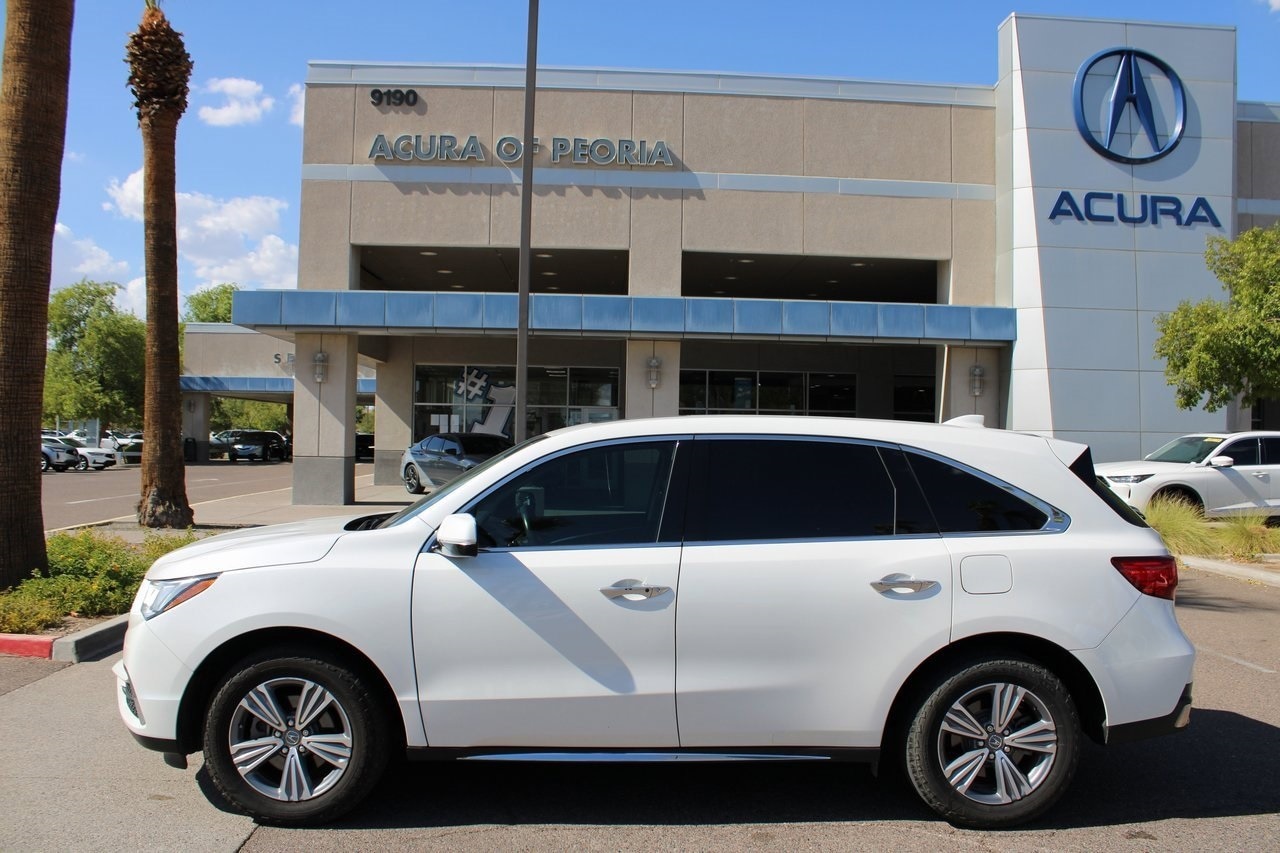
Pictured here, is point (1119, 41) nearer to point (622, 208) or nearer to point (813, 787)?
point (622, 208)

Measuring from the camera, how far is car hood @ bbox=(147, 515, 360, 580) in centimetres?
387

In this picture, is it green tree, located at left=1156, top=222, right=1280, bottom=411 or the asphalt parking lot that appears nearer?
the asphalt parking lot

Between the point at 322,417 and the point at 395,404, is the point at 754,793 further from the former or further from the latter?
the point at 395,404

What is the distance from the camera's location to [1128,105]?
64.0 ft

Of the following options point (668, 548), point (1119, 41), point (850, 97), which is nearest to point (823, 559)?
point (668, 548)

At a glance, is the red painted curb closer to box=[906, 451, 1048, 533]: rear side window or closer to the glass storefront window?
box=[906, 451, 1048, 533]: rear side window

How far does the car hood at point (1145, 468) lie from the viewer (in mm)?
13906

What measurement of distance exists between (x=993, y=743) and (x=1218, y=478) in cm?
1259

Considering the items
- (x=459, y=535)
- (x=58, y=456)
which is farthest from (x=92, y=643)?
(x=58, y=456)

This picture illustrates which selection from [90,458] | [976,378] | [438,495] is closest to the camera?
[438,495]

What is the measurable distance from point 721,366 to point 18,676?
21348 millimetres

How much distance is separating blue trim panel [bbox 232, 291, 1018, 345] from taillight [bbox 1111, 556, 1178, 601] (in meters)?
14.9

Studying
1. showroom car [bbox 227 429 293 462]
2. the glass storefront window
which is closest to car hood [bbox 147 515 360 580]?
the glass storefront window

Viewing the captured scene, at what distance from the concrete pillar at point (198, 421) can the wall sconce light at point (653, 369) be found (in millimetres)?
35089
